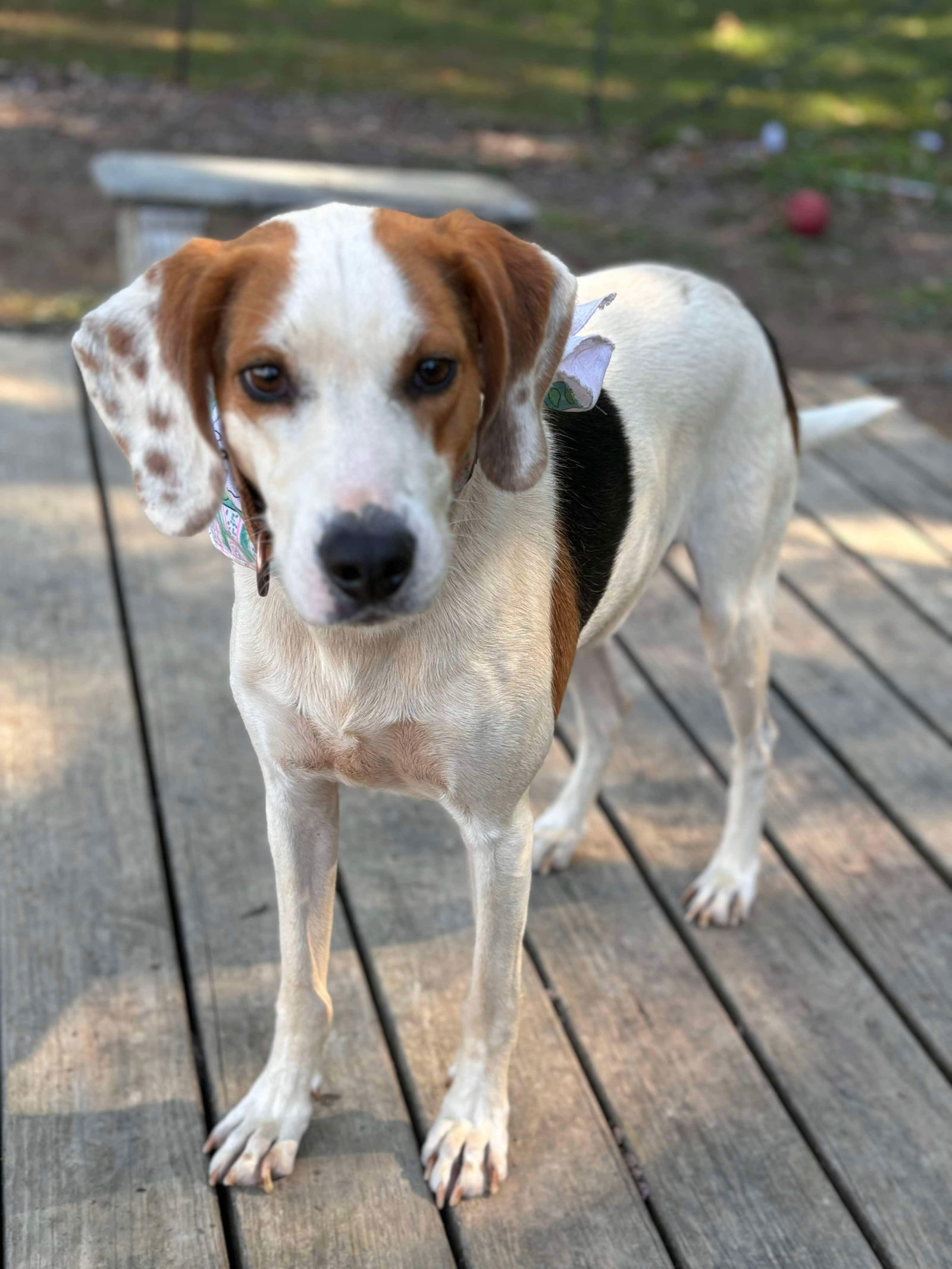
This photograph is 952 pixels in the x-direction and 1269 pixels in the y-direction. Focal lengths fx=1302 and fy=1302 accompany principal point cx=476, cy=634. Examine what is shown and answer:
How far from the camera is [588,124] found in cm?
973

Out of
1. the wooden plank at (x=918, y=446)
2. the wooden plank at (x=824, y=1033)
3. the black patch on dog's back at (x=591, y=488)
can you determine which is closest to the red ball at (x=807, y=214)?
the wooden plank at (x=918, y=446)

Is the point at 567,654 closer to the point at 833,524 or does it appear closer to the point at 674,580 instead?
the point at 674,580

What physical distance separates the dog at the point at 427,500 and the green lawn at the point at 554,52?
719cm

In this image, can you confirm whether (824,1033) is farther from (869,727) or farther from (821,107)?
(821,107)

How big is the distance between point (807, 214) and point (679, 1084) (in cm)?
643

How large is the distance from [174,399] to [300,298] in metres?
0.25

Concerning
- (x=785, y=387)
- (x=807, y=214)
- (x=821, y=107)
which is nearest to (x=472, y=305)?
(x=785, y=387)

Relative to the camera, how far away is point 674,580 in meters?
4.21

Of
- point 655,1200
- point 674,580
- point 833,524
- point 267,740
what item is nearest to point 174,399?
point 267,740

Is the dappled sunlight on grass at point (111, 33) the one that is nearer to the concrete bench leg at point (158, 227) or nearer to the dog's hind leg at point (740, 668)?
the concrete bench leg at point (158, 227)

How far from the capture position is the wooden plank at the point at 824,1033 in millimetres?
2326

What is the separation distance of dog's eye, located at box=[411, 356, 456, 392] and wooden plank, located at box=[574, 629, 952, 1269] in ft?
5.19

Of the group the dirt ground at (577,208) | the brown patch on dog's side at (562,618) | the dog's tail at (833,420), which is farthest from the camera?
the dirt ground at (577,208)

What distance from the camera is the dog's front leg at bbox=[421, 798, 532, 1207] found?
215 centimetres
